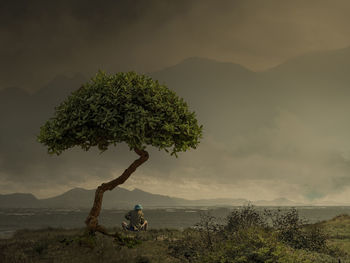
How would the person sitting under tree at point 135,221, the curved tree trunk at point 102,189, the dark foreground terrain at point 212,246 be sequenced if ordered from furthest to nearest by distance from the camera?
1. the person sitting under tree at point 135,221
2. the curved tree trunk at point 102,189
3. the dark foreground terrain at point 212,246

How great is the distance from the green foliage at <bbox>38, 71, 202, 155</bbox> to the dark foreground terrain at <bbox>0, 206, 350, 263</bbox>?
13.2 feet

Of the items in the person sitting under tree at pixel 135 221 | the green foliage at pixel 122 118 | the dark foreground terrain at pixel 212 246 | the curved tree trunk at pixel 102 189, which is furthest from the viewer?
the person sitting under tree at pixel 135 221

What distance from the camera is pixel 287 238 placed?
1734cm

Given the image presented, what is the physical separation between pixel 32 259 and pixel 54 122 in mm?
5338

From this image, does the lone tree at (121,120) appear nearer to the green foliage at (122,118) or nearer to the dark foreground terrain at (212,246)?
the green foliage at (122,118)

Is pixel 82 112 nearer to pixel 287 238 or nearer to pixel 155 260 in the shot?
pixel 155 260

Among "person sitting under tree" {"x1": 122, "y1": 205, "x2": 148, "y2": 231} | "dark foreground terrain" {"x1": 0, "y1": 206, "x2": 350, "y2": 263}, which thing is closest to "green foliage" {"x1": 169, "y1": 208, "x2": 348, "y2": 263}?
"dark foreground terrain" {"x1": 0, "y1": 206, "x2": 350, "y2": 263}

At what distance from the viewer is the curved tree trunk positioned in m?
14.5

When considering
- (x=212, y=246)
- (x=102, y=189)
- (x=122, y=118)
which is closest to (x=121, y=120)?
(x=122, y=118)

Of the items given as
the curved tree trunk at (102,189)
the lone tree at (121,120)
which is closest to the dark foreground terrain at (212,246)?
the curved tree trunk at (102,189)

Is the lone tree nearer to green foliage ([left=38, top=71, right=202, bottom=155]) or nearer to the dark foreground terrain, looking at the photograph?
green foliage ([left=38, top=71, right=202, bottom=155])

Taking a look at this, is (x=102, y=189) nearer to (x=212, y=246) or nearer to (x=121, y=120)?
(x=121, y=120)

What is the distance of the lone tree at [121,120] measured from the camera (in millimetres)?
12906

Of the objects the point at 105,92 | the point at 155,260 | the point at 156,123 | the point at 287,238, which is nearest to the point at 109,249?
the point at 155,260
